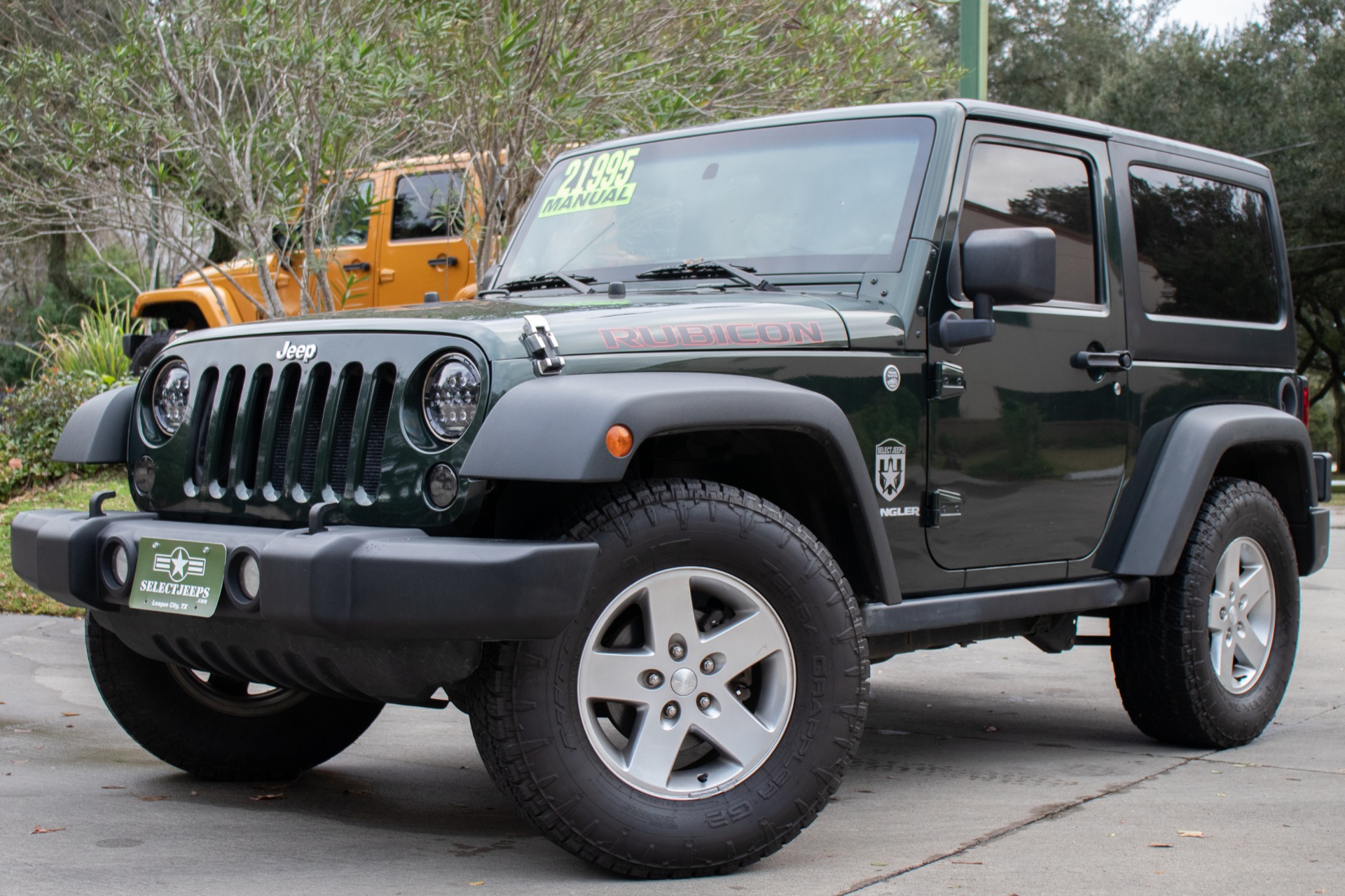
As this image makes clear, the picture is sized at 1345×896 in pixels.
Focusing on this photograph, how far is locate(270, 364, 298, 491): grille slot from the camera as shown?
3844 mm

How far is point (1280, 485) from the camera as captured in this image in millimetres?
5789

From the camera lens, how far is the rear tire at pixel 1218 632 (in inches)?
201

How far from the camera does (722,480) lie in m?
4.16

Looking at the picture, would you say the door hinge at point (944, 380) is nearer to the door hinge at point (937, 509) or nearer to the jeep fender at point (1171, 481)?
the door hinge at point (937, 509)

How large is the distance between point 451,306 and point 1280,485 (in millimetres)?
3380

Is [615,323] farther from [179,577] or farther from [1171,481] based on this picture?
[1171,481]

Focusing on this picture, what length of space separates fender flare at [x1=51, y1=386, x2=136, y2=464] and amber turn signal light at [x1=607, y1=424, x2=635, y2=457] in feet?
5.62

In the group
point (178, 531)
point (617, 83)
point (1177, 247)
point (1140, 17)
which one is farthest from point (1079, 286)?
point (1140, 17)

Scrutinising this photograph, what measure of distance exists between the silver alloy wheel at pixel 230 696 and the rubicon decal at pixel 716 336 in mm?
1702

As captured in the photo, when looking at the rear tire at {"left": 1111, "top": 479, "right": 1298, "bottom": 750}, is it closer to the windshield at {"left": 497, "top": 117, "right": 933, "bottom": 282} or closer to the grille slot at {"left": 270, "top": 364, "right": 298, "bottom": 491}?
the windshield at {"left": 497, "top": 117, "right": 933, "bottom": 282}

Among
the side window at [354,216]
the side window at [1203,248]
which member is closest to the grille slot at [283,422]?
the side window at [1203,248]

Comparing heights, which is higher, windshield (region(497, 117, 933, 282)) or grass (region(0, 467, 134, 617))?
windshield (region(497, 117, 933, 282))

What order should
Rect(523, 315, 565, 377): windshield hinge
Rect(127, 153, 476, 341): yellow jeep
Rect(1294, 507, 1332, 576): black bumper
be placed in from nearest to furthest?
Rect(523, 315, 565, 377): windshield hinge
Rect(1294, 507, 1332, 576): black bumper
Rect(127, 153, 476, 341): yellow jeep

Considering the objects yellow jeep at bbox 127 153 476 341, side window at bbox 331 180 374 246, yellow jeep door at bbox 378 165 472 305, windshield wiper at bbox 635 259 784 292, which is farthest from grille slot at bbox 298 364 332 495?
yellow jeep door at bbox 378 165 472 305
